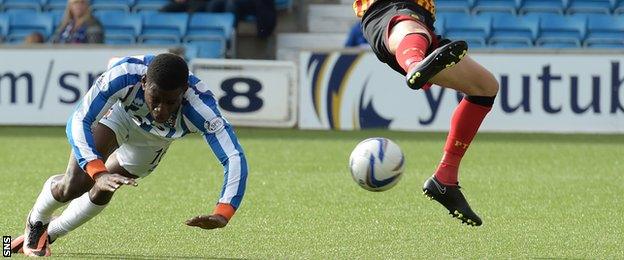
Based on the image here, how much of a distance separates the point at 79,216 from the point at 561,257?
7.74ft

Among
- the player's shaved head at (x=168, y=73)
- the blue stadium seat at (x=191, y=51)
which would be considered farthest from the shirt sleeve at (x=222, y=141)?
the blue stadium seat at (x=191, y=51)

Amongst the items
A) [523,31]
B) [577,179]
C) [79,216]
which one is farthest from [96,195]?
[523,31]

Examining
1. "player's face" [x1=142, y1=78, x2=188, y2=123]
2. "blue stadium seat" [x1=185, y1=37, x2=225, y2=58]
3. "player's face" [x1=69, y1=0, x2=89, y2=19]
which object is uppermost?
"player's face" [x1=142, y1=78, x2=188, y2=123]

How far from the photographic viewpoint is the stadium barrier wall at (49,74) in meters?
15.6

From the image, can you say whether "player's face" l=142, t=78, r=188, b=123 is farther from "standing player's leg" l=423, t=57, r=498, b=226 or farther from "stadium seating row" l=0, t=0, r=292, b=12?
"stadium seating row" l=0, t=0, r=292, b=12

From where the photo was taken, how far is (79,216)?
708cm

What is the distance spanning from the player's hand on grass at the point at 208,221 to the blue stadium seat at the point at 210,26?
11.6 meters

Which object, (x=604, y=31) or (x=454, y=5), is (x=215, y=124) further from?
(x=454, y=5)

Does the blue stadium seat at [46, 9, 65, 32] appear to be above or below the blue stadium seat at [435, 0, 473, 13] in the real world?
below

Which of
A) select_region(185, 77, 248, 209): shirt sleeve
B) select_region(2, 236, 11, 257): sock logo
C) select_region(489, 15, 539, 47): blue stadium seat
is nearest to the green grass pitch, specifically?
select_region(2, 236, 11, 257): sock logo

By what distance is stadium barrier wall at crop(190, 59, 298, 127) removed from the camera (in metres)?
15.7

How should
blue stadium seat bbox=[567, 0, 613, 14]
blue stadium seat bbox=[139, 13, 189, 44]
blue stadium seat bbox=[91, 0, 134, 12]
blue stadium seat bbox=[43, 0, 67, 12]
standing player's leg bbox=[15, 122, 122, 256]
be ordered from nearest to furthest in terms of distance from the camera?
standing player's leg bbox=[15, 122, 122, 256]
blue stadium seat bbox=[139, 13, 189, 44]
blue stadium seat bbox=[567, 0, 613, 14]
blue stadium seat bbox=[91, 0, 134, 12]
blue stadium seat bbox=[43, 0, 67, 12]

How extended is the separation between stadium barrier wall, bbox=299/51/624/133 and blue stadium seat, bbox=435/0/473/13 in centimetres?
286

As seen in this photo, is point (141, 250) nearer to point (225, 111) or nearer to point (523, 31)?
point (225, 111)
